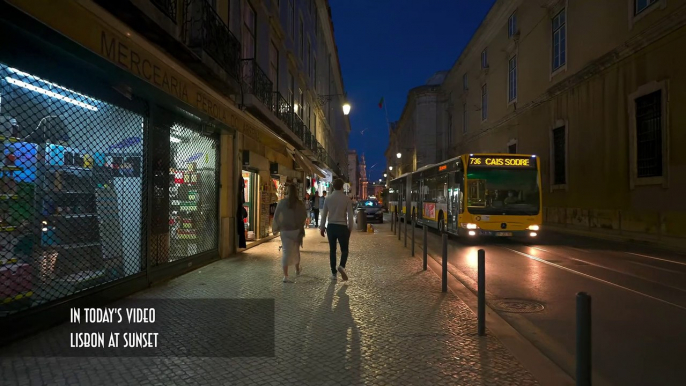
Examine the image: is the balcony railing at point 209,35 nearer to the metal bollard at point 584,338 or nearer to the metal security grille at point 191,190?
the metal security grille at point 191,190

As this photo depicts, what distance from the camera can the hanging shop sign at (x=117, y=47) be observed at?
→ 16.2ft

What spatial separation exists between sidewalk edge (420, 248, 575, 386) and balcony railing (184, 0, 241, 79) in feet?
23.8

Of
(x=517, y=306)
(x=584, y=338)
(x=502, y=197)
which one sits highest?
(x=502, y=197)

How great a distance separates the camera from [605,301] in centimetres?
681

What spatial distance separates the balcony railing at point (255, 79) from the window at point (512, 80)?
68.9 feet

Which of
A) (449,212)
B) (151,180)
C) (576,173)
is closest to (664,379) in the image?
(151,180)

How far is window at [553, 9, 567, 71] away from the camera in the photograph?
2305 centimetres

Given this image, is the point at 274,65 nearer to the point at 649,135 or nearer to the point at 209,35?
the point at 209,35

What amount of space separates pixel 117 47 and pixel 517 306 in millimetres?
6732

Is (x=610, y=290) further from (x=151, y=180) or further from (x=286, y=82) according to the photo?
(x=286, y=82)

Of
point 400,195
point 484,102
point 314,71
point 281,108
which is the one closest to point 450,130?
point 484,102

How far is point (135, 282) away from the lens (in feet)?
22.0

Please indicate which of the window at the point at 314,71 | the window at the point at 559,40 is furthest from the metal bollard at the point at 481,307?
the window at the point at 314,71

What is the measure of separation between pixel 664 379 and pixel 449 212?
12.6m
